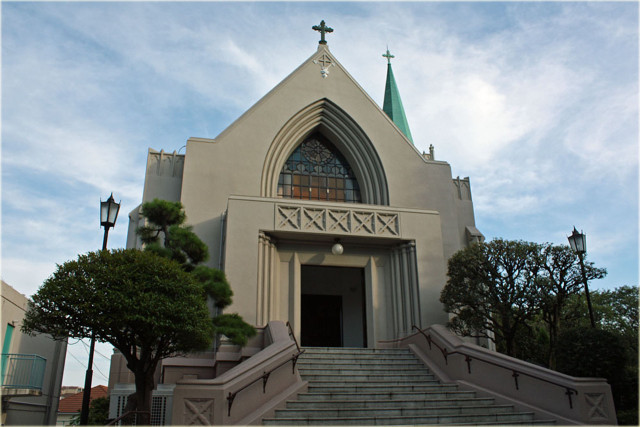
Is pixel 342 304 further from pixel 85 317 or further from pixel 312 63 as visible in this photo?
pixel 85 317

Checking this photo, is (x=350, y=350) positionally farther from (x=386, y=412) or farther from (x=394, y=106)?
(x=394, y=106)

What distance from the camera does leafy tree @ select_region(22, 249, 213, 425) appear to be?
8422 mm

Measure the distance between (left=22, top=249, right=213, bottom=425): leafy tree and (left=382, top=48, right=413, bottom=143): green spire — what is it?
895 inches

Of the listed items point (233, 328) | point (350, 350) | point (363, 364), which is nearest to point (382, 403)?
point (363, 364)

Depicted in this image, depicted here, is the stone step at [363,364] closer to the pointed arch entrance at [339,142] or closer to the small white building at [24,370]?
the small white building at [24,370]

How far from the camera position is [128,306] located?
837cm

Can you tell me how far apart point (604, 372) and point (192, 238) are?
8.98m

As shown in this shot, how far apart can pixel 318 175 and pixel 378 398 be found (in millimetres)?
10120

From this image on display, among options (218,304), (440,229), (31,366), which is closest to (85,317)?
(218,304)

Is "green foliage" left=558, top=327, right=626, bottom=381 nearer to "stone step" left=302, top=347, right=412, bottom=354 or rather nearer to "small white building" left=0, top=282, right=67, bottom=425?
"stone step" left=302, top=347, right=412, bottom=354

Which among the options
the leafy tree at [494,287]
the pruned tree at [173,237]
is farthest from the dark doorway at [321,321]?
the pruned tree at [173,237]

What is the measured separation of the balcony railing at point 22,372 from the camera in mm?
12609

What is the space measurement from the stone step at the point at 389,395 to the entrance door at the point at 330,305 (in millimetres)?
7630

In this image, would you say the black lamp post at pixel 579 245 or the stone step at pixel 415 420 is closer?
the stone step at pixel 415 420
